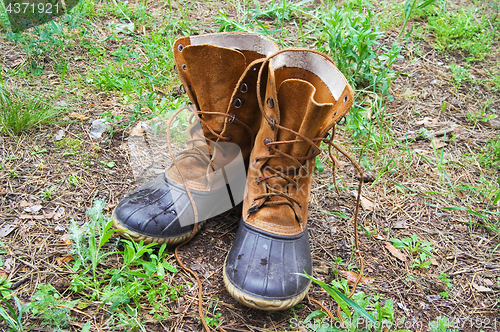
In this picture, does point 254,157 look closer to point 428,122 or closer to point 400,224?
point 400,224

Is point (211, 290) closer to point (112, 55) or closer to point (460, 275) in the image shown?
point (460, 275)

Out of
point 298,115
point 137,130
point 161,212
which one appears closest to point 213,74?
point 298,115

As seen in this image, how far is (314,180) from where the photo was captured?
216 centimetres

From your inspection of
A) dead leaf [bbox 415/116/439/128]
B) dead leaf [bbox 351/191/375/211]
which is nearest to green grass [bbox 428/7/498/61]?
dead leaf [bbox 415/116/439/128]

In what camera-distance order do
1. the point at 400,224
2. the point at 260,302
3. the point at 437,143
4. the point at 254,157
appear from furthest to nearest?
the point at 437,143 → the point at 400,224 → the point at 254,157 → the point at 260,302

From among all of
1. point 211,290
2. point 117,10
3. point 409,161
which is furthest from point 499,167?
point 117,10

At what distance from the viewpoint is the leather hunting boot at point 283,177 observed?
1.40 meters

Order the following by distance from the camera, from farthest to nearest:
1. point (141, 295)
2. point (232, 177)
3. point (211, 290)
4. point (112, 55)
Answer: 1. point (112, 55)
2. point (232, 177)
3. point (211, 290)
4. point (141, 295)

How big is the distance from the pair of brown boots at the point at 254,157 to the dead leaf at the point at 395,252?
0.51 meters

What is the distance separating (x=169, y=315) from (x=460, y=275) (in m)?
1.44

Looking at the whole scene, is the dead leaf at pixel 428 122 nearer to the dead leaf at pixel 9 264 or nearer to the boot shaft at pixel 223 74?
the boot shaft at pixel 223 74

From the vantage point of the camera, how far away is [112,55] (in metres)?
2.85

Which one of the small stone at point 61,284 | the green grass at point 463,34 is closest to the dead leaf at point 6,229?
the small stone at point 61,284

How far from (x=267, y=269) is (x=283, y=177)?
1.43 ft
